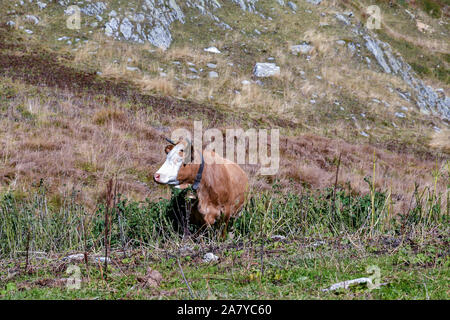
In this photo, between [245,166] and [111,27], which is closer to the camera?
[245,166]

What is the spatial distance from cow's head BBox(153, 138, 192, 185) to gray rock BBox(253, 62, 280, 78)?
15706mm

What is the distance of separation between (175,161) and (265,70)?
1624 centimetres

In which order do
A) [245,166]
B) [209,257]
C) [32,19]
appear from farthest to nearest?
[32,19] < [245,166] < [209,257]

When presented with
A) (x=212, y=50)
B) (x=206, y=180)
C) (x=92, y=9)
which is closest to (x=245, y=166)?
(x=206, y=180)

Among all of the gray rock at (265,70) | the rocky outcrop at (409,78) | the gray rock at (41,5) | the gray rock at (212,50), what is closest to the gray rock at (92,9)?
the gray rock at (41,5)

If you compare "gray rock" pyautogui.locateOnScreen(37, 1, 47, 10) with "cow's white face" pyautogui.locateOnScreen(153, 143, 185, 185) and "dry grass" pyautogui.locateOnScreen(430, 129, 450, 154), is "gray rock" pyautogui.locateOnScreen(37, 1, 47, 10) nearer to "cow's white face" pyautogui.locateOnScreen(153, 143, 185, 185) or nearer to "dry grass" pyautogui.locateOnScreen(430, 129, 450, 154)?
"cow's white face" pyautogui.locateOnScreen(153, 143, 185, 185)

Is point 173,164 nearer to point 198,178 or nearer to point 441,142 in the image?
point 198,178

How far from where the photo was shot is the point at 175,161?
20.3 feet

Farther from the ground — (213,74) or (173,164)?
(213,74)

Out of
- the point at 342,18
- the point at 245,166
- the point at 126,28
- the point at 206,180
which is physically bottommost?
the point at 245,166

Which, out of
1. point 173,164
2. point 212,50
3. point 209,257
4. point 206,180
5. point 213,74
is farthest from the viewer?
point 212,50

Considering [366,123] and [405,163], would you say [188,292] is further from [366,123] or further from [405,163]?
[366,123]

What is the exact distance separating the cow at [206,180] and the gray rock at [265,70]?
1470 centimetres
